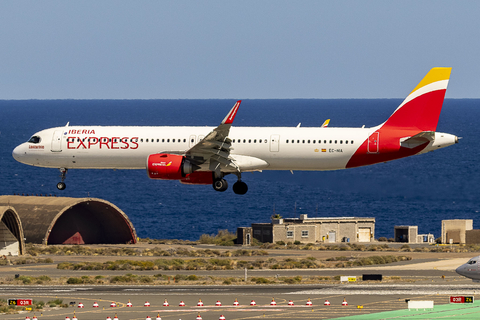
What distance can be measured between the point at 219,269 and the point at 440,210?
11491cm

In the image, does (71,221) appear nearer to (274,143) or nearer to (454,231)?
(454,231)

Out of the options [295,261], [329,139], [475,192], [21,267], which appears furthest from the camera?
[295,261]

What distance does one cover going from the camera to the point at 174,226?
553 feet

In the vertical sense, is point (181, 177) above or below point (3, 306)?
above

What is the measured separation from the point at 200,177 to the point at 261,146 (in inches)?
222

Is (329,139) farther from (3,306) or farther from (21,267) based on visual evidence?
(21,267)

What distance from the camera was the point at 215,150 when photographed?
208 feet

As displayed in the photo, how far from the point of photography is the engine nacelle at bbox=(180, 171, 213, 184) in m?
66.1

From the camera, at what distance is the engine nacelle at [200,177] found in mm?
66062

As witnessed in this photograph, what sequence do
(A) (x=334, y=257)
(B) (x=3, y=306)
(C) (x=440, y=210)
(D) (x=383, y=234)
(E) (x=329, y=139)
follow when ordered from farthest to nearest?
(C) (x=440, y=210) → (D) (x=383, y=234) → (A) (x=334, y=257) → (E) (x=329, y=139) → (B) (x=3, y=306)

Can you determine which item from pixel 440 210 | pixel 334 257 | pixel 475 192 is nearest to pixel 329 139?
pixel 475 192

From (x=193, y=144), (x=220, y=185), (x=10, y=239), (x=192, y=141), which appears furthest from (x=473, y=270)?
(x=10, y=239)

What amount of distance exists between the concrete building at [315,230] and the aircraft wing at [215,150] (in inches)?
2385

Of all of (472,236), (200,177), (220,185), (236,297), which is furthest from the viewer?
(472,236)
